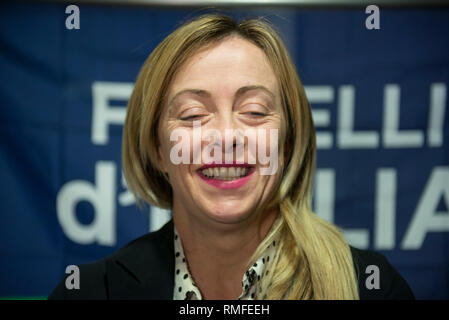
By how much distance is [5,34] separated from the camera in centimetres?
120

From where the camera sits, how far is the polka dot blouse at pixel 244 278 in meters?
1.02

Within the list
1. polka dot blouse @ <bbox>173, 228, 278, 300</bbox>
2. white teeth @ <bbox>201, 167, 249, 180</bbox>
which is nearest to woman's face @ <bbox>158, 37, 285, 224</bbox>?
white teeth @ <bbox>201, 167, 249, 180</bbox>

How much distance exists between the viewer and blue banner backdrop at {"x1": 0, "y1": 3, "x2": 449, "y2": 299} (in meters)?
1.18

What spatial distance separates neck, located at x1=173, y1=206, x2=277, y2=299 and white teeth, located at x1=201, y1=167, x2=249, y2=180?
13 cm

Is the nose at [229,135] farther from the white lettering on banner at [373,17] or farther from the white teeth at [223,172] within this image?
the white lettering on banner at [373,17]

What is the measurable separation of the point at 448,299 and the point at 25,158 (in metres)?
1.17

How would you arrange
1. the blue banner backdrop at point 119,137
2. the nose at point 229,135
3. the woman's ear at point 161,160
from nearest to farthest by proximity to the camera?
1. the nose at point 229,135
2. the woman's ear at point 161,160
3. the blue banner backdrop at point 119,137

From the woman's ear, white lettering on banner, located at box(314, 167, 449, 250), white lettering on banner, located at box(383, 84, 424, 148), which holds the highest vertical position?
white lettering on banner, located at box(383, 84, 424, 148)

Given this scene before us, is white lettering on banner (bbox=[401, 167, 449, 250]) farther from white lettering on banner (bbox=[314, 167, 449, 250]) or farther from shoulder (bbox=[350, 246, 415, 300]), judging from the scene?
shoulder (bbox=[350, 246, 415, 300])

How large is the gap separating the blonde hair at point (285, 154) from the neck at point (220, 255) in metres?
0.03

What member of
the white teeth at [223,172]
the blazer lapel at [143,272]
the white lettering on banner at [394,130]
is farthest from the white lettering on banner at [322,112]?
the blazer lapel at [143,272]

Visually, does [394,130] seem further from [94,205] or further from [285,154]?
[94,205]
